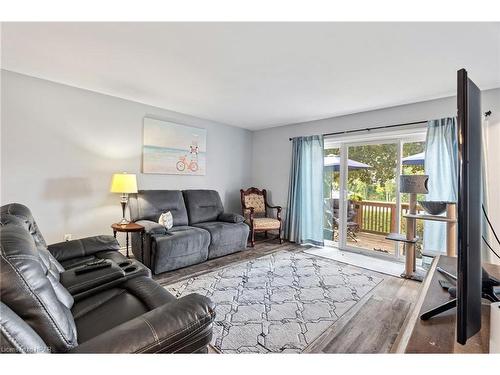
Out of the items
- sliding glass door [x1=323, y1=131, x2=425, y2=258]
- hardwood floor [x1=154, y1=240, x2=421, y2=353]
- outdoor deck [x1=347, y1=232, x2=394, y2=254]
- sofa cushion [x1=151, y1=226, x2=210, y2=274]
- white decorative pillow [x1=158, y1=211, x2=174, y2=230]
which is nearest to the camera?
hardwood floor [x1=154, y1=240, x2=421, y2=353]

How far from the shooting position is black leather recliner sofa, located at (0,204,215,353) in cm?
78

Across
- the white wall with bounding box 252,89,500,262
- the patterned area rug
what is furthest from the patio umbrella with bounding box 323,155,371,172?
the patterned area rug

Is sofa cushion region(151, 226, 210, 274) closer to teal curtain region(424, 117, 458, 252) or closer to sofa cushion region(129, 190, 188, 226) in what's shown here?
sofa cushion region(129, 190, 188, 226)

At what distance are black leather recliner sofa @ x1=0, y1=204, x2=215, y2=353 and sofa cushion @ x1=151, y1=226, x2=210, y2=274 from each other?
55.4 inches

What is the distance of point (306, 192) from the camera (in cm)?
455

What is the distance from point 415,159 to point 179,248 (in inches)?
140

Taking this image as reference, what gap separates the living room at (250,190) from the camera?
90cm

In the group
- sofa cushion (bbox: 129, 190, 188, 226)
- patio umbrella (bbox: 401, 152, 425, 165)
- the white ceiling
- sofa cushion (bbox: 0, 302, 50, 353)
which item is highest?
the white ceiling

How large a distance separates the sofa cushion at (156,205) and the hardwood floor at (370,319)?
91cm

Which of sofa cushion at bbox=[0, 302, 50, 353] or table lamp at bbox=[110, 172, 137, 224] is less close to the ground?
table lamp at bbox=[110, 172, 137, 224]

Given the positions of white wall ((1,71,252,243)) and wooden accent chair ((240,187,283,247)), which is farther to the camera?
wooden accent chair ((240,187,283,247))

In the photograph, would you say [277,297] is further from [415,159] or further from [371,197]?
[415,159]

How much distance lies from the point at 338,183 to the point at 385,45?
8.80ft

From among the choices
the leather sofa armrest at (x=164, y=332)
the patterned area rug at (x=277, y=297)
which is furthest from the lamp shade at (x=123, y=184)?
the leather sofa armrest at (x=164, y=332)
